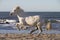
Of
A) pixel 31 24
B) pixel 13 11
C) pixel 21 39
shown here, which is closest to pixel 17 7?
pixel 13 11

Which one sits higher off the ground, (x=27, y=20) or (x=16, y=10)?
(x=16, y=10)

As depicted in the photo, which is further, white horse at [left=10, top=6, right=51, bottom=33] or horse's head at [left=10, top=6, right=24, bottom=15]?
horse's head at [left=10, top=6, right=24, bottom=15]

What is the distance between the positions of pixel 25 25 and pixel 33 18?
474 millimetres

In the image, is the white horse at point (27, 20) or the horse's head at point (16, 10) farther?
the horse's head at point (16, 10)

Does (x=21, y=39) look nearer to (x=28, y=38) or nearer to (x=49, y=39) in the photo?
(x=28, y=38)

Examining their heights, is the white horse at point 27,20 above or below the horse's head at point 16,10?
below

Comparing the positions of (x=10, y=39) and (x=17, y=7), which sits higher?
(x=17, y=7)

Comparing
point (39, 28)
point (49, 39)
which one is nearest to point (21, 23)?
point (39, 28)

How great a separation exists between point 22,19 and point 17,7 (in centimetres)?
58

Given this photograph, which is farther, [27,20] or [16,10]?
[16,10]

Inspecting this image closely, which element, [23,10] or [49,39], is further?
[23,10]

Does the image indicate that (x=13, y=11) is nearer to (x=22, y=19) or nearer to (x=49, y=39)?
(x=22, y=19)

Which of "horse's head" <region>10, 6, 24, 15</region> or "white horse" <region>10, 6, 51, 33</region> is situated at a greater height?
"horse's head" <region>10, 6, 24, 15</region>

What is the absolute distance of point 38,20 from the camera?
10.2 metres
